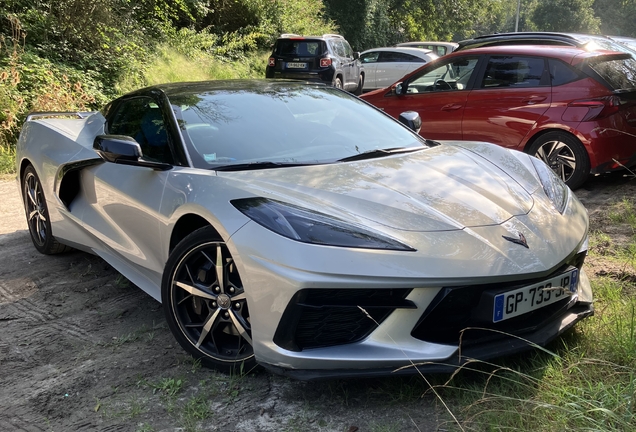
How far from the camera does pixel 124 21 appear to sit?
1238 centimetres

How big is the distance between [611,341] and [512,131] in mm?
3980

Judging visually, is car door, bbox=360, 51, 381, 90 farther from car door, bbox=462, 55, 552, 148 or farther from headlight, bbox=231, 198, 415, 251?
headlight, bbox=231, 198, 415, 251

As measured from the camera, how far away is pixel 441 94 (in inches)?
267

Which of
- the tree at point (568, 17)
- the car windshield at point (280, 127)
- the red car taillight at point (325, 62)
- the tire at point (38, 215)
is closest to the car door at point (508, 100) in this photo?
the car windshield at point (280, 127)

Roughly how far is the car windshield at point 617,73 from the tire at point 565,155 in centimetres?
64

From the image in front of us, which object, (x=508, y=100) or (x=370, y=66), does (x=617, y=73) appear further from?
(x=370, y=66)

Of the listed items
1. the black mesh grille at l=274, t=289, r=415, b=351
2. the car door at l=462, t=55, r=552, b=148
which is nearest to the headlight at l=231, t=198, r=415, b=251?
the black mesh grille at l=274, t=289, r=415, b=351

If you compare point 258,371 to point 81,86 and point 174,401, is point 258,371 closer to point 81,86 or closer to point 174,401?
point 174,401

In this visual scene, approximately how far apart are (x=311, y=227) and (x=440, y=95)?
16.2ft

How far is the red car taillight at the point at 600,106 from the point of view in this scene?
5496mm

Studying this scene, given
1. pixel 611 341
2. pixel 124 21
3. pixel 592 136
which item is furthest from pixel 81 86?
pixel 611 341

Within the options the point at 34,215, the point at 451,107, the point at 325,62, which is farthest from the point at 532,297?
the point at 325,62

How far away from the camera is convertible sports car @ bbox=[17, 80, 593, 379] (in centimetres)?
221

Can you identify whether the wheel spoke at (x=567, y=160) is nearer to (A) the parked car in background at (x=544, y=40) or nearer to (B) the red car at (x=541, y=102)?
(B) the red car at (x=541, y=102)
